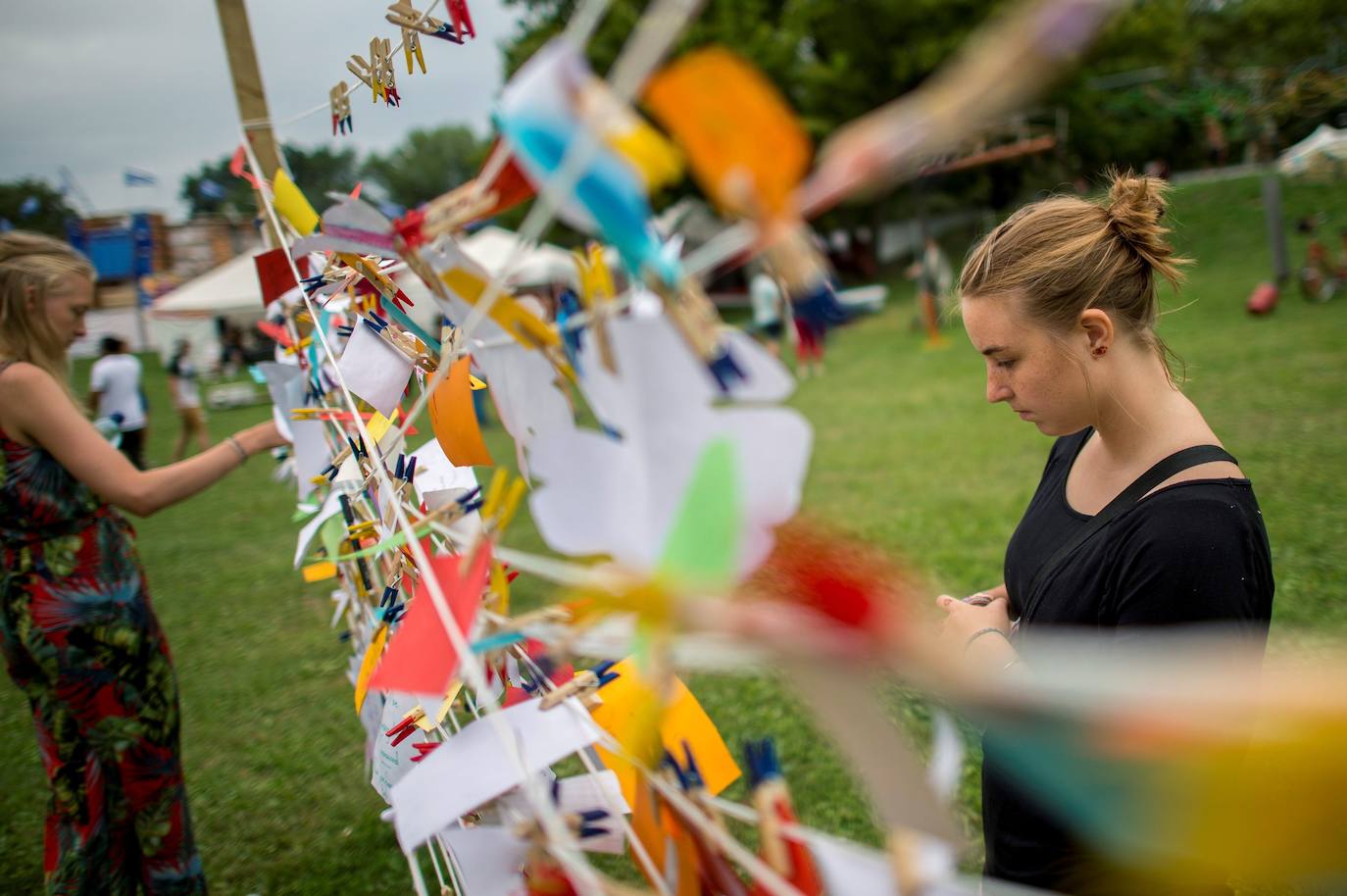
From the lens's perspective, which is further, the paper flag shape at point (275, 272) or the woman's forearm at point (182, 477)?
the woman's forearm at point (182, 477)

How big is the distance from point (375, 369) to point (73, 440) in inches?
43.7

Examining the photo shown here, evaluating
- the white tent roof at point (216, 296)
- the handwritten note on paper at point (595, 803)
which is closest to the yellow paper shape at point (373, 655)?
the handwritten note on paper at point (595, 803)

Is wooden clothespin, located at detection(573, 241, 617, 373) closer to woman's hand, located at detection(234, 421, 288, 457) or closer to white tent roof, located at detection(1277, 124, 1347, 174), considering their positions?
woman's hand, located at detection(234, 421, 288, 457)

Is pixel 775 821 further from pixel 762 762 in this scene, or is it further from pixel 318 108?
pixel 318 108

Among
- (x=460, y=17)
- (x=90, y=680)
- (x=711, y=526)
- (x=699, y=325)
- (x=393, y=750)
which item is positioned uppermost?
(x=460, y=17)

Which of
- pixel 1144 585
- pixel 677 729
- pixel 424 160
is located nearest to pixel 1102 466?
pixel 1144 585

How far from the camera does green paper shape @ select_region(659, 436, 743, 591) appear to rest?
57 cm

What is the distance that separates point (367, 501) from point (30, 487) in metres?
1.06

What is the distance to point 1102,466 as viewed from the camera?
4.54 ft

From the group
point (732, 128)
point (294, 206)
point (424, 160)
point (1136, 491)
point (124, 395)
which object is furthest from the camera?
point (424, 160)

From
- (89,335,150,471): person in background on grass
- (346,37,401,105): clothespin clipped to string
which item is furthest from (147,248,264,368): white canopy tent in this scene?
(346,37,401,105): clothespin clipped to string

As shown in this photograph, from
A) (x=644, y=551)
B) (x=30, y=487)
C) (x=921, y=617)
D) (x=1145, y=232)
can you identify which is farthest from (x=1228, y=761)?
(x=30, y=487)

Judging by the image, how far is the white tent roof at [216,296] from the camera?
1692 centimetres

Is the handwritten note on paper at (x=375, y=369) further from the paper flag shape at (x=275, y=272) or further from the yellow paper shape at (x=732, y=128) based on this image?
the yellow paper shape at (x=732, y=128)
